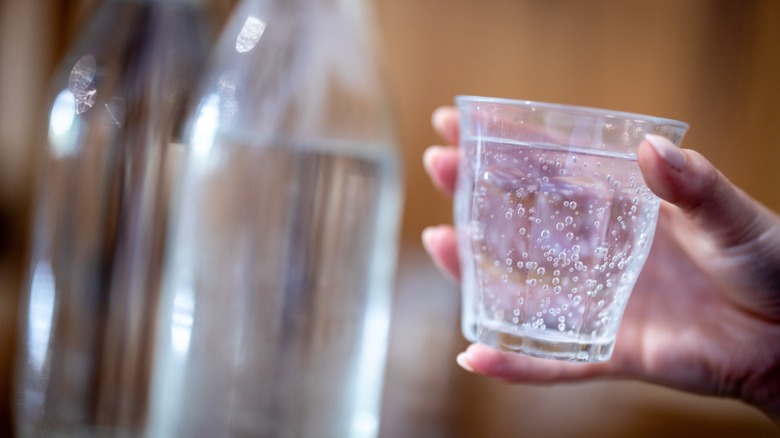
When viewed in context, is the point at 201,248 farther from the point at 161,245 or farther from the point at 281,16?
the point at 281,16

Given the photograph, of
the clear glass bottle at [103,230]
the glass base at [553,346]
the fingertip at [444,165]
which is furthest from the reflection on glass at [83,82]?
the glass base at [553,346]

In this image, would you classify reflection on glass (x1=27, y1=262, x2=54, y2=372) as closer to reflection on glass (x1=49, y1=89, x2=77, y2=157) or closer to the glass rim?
reflection on glass (x1=49, y1=89, x2=77, y2=157)

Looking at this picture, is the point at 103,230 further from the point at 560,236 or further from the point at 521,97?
the point at 521,97

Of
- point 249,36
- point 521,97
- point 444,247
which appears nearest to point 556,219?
point 444,247

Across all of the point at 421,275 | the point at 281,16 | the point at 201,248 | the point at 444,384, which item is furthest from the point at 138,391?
the point at 421,275

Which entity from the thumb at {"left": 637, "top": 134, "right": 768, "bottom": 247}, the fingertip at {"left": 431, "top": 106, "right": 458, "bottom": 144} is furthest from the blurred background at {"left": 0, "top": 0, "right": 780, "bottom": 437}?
the thumb at {"left": 637, "top": 134, "right": 768, "bottom": 247}

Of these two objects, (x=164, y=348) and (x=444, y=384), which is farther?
(x=444, y=384)

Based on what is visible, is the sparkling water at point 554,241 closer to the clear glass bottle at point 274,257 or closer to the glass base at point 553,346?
the glass base at point 553,346

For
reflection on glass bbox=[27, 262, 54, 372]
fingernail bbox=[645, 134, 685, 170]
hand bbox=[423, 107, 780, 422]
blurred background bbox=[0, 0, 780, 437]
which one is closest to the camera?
fingernail bbox=[645, 134, 685, 170]
